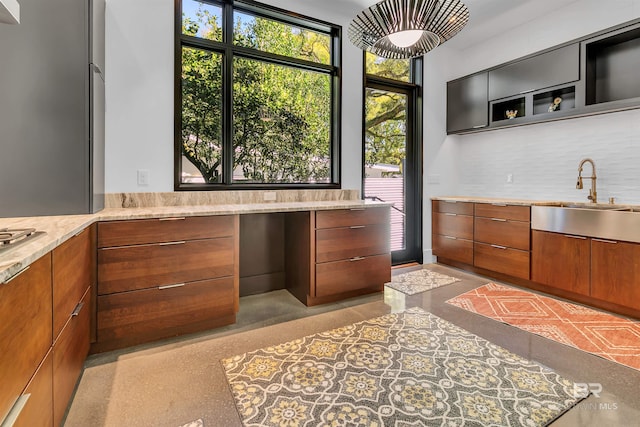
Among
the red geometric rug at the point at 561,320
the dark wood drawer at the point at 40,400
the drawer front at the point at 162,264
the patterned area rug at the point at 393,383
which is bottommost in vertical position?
the patterned area rug at the point at 393,383

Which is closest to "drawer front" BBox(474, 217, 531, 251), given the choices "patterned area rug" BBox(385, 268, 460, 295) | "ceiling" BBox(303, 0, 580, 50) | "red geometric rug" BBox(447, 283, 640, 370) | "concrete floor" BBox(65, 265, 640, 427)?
"red geometric rug" BBox(447, 283, 640, 370)

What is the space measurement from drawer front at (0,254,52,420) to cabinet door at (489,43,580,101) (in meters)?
4.26

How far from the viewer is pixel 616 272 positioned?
2662mm

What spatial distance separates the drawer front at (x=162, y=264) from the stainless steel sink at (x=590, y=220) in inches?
113

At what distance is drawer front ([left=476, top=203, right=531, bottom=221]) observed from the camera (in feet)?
10.9

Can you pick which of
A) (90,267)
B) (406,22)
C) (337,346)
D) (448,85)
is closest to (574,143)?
(448,85)

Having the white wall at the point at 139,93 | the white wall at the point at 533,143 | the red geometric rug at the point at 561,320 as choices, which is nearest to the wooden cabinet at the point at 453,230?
the white wall at the point at 533,143

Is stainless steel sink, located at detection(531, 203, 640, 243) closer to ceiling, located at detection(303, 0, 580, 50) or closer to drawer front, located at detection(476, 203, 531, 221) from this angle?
drawer front, located at detection(476, 203, 531, 221)

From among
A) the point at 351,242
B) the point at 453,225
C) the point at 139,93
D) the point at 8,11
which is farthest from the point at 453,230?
the point at 8,11

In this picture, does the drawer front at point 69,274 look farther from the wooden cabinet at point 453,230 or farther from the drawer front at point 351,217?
the wooden cabinet at point 453,230

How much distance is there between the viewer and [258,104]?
3.22 metres

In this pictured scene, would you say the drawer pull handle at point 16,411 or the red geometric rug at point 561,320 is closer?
the drawer pull handle at point 16,411

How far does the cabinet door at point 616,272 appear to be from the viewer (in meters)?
2.57

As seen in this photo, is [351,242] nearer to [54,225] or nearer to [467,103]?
[54,225]
